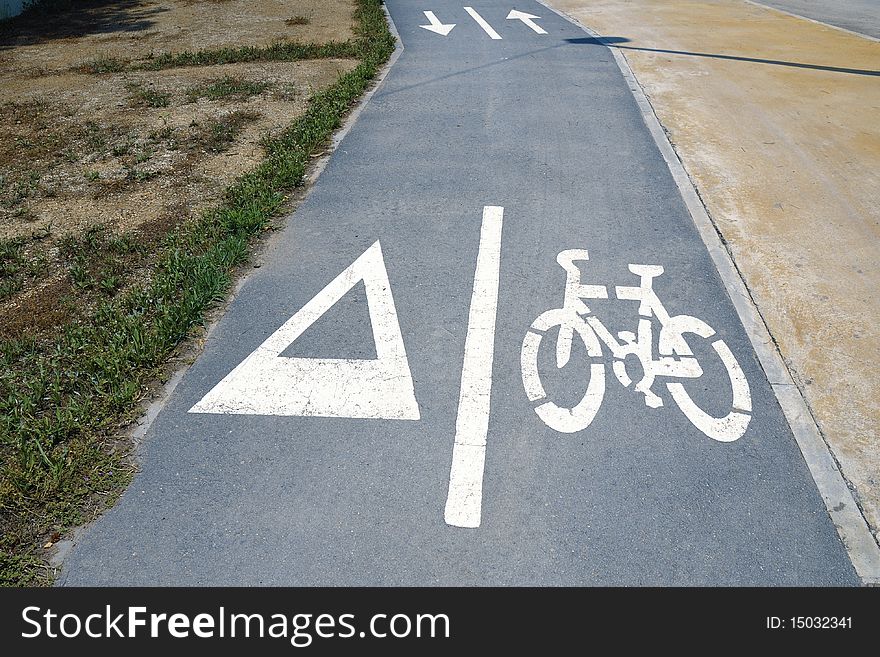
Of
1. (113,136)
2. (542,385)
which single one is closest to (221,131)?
(113,136)

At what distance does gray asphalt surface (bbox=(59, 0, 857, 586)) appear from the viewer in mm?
3807

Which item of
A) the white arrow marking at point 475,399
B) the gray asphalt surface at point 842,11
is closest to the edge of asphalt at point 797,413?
the white arrow marking at point 475,399

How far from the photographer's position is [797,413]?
15.8 feet

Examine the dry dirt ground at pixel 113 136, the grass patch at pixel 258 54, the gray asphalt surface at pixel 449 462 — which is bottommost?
the gray asphalt surface at pixel 449 462

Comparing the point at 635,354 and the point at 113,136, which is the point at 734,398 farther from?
the point at 113,136

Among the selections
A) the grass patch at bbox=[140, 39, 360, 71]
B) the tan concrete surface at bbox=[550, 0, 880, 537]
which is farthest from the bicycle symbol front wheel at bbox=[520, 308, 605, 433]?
the grass patch at bbox=[140, 39, 360, 71]

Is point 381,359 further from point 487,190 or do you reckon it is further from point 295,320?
point 487,190

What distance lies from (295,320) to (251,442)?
4.81ft

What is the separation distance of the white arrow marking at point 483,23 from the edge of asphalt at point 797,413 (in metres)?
9.43

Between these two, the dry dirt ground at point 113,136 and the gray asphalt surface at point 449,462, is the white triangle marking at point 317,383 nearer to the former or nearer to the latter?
the gray asphalt surface at point 449,462

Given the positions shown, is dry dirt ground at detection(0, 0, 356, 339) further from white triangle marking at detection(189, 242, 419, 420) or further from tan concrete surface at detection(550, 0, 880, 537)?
tan concrete surface at detection(550, 0, 880, 537)

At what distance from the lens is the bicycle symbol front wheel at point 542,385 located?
4.76 metres

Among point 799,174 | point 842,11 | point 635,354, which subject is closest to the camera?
point 635,354

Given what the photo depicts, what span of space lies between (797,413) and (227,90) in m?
10.4
